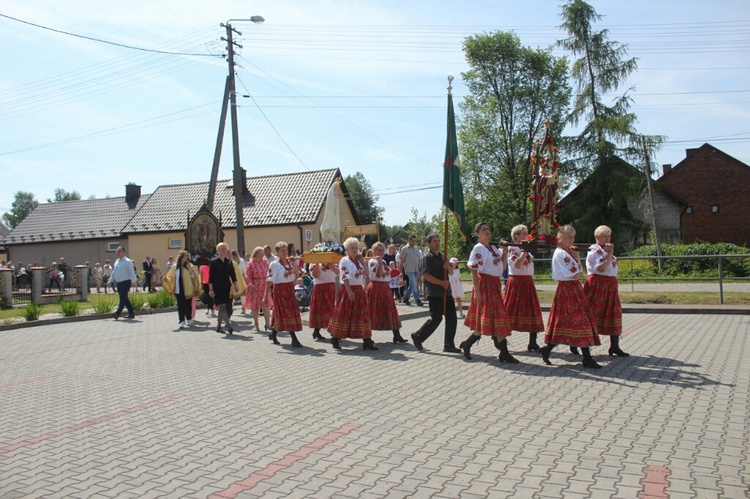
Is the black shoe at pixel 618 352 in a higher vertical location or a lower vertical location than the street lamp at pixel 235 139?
lower

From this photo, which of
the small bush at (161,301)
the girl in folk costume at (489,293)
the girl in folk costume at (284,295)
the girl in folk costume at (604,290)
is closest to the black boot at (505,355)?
the girl in folk costume at (489,293)

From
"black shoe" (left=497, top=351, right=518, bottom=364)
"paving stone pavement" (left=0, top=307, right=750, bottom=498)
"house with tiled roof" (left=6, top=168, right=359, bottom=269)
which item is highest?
"house with tiled roof" (left=6, top=168, right=359, bottom=269)

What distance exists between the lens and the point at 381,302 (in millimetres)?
11516

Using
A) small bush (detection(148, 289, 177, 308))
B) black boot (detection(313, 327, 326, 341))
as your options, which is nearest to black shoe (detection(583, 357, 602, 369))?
black boot (detection(313, 327, 326, 341))

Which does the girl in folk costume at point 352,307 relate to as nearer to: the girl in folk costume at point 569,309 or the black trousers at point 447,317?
the black trousers at point 447,317

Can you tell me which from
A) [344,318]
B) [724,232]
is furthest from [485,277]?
[724,232]

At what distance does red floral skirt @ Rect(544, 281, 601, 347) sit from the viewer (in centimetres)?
826

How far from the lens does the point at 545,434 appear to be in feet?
17.9

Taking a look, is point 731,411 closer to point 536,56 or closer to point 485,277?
point 485,277

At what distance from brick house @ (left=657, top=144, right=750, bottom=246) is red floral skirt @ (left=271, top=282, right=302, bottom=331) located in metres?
40.7

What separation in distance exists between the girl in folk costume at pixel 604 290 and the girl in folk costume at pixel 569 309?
0.63 meters

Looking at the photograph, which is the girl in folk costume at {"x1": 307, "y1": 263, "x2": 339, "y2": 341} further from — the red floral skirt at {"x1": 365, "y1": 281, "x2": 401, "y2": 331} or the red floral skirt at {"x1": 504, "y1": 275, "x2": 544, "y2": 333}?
the red floral skirt at {"x1": 504, "y1": 275, "x2": 544, "y2": 333}

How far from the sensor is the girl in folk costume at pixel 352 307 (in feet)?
35.3

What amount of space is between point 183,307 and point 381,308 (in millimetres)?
6187
